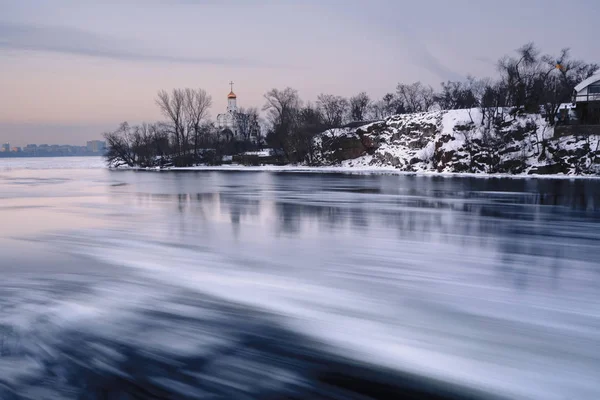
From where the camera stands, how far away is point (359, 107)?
7675 cm

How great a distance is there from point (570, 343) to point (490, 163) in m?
36.6

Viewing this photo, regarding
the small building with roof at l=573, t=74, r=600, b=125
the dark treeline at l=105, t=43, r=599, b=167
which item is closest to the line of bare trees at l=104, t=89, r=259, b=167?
the dark treeline at l=105, t=43, r=599, b=167

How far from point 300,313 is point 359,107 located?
246 ft

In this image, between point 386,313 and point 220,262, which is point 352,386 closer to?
point 386,313

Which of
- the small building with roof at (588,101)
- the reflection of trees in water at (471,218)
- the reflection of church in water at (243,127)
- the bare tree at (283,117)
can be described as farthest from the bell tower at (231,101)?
the reflection of trees in water at (471,218)

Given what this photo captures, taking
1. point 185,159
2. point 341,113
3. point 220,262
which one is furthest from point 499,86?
point 220,262

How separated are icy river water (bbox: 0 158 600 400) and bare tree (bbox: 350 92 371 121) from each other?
67313 millimetres

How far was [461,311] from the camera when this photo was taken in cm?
476

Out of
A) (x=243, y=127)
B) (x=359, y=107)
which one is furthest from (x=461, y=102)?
(x=243, y=127)

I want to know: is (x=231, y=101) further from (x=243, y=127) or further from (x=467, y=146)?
(x=467, y=146)

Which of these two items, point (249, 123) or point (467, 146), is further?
point (249, 123)

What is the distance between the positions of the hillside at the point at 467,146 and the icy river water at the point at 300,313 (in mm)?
28264

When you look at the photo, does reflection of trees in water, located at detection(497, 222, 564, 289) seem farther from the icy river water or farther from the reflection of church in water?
the reflection of church in water

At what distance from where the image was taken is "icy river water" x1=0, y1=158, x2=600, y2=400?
338cm
